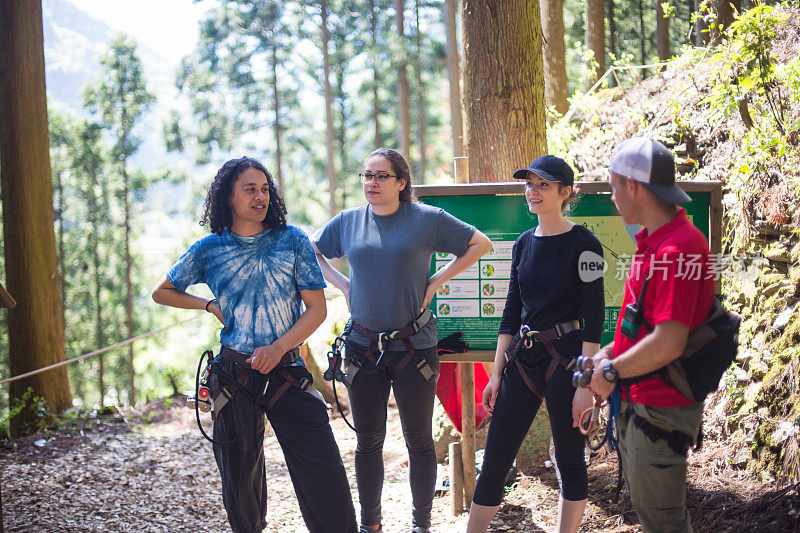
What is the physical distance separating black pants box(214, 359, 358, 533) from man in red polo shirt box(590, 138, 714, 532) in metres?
1.37

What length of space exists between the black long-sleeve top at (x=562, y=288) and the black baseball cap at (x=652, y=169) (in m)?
0.81

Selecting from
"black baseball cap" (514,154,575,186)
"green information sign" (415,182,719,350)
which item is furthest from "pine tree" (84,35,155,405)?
"black baseball cap" (514,154,575,186)

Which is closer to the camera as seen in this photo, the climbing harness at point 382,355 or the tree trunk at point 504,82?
the climbing harness at point 382,355

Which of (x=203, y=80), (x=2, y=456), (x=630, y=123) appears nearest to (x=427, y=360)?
(x=630, y=123)

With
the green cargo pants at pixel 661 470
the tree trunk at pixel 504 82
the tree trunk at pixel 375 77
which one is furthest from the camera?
the tree trunk at pixel 375 77

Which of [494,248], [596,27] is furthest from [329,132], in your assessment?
[494,248]

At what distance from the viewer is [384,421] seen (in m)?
3.82

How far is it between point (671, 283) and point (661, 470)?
2.21 feet

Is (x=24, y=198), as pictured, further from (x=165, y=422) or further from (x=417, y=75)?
(x=417, y=75)

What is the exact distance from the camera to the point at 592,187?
408cm

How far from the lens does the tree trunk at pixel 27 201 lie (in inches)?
280

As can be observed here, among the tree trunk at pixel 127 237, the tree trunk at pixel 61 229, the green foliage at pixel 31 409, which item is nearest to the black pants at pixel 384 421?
the green foliage at pixel 31 409

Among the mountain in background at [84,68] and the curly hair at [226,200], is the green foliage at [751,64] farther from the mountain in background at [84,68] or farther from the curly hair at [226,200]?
the mountain in background at [84,68]

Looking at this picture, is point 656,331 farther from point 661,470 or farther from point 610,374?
point 661,470
